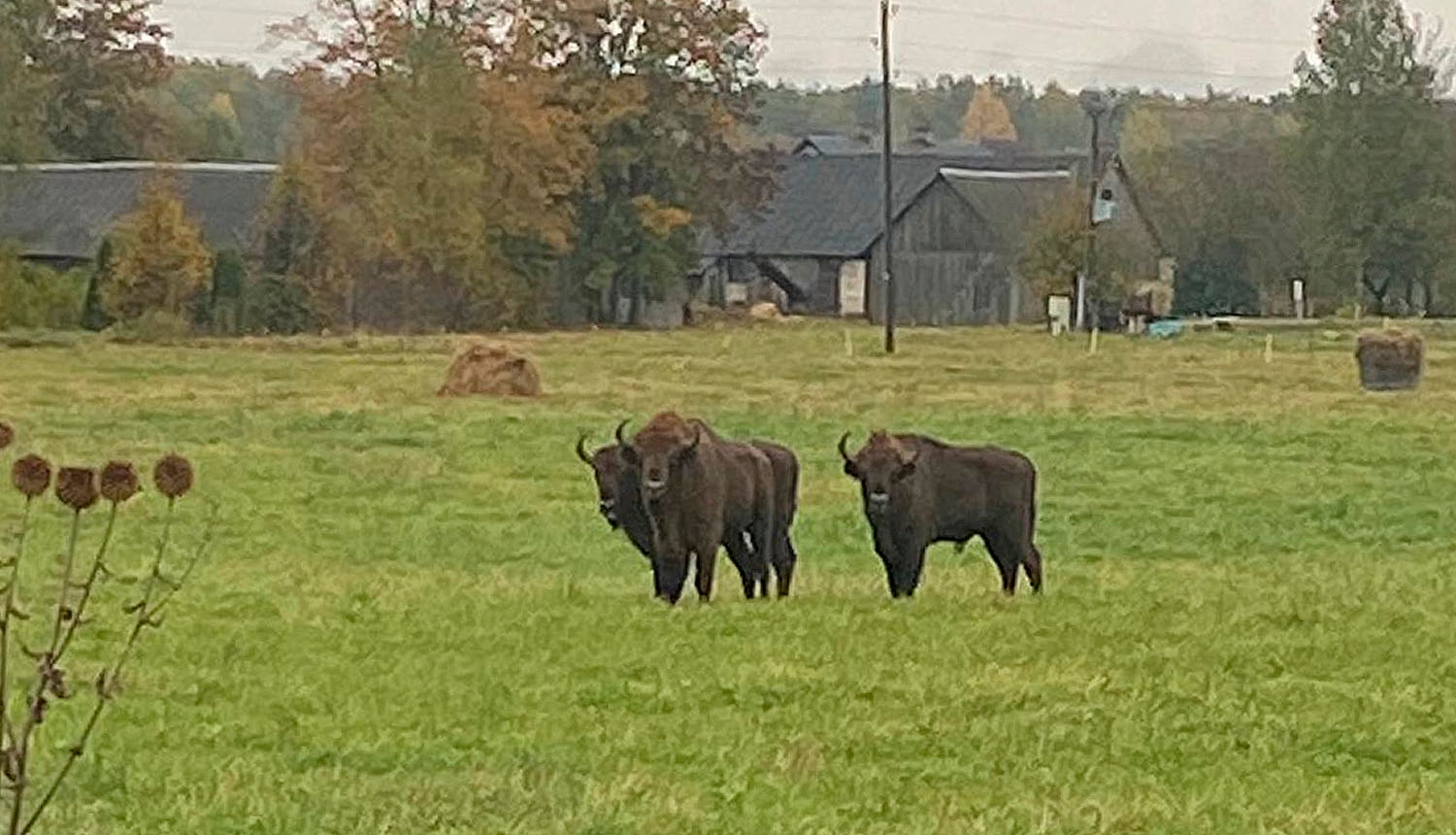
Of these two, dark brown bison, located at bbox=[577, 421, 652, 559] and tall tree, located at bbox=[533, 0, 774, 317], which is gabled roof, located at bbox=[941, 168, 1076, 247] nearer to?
tall tree, located at bbox=[533, 0, 774, 317]

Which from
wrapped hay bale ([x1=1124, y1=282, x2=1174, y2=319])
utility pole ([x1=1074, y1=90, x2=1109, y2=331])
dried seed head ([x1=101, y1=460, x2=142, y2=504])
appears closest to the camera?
dried seed head ([x1=101, y1=460, x2=142, y2=504])

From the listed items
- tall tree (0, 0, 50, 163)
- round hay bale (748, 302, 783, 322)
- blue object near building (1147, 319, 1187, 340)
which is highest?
tall tree (0, 0, 50, 163)

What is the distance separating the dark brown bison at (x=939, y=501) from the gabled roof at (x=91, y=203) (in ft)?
237

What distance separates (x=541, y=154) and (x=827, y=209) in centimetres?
2435

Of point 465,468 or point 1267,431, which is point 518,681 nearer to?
point 465,468

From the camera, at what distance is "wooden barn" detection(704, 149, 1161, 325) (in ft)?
352

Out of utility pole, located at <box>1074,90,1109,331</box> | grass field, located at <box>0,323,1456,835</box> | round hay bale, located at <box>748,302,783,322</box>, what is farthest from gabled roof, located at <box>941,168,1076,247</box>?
grass field, located at <box>0,323,1456,835</box>

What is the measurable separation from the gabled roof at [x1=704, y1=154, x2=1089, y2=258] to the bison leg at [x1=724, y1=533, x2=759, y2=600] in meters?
84.3

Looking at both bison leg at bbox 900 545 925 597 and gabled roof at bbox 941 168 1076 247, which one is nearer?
bison leg at bbox 900 545 925 597

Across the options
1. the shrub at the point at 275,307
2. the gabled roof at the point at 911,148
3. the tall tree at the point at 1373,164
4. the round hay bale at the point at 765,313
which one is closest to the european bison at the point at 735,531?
the shrub at the point at 275,307

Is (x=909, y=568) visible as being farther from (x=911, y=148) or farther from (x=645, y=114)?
(x=911, y=148)

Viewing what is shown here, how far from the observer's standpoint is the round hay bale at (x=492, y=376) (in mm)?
49188

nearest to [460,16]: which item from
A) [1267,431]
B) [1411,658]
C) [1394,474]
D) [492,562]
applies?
[1267,431]

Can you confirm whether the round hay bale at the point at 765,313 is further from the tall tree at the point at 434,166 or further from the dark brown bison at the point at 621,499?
the dark brown bison at the point at 621,499
